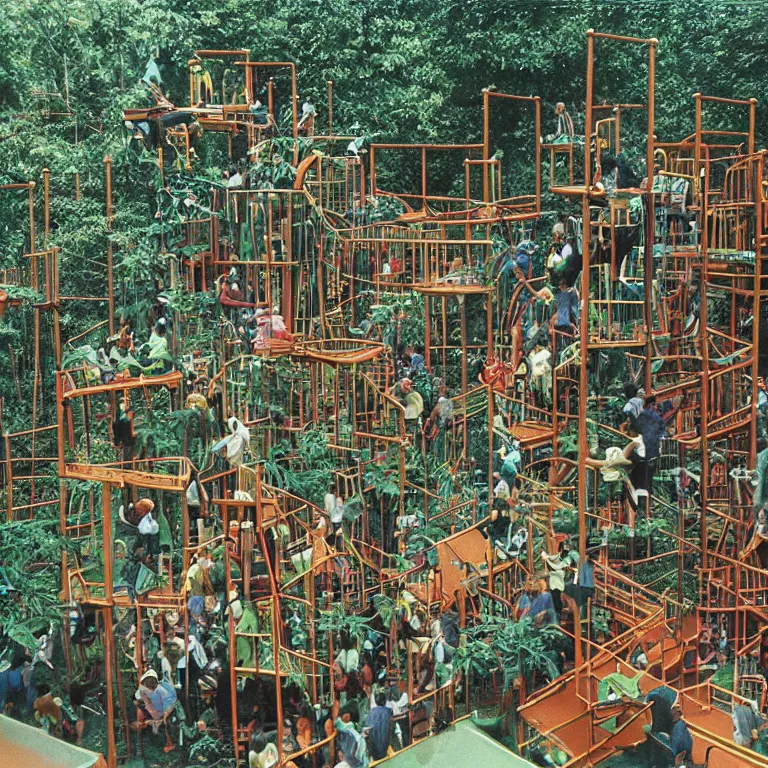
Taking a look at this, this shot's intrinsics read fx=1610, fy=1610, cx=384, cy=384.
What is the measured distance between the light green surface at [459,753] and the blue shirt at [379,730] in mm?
70

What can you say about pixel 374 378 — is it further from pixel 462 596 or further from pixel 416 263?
pixel 462 596

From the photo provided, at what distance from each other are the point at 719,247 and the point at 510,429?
1312 millimetres

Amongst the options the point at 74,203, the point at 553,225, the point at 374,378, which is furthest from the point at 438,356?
the point at 74,203

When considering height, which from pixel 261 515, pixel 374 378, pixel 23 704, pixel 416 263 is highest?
pixel 416 263

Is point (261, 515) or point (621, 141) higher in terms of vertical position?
point (621, 141)

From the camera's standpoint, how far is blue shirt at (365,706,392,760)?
291 inches

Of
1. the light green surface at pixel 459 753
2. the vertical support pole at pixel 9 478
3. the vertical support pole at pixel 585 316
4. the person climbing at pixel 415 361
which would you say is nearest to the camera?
the light green surface at pixel 459 753

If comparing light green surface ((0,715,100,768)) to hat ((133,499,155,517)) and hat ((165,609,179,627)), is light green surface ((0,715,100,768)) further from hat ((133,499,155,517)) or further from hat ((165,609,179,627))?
hat ((133,499,155,517))

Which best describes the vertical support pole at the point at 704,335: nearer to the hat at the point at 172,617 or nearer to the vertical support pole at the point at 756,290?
the vertical support pole at the point at 756,290

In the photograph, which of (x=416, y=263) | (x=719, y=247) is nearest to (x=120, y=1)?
(x=416, y=263)

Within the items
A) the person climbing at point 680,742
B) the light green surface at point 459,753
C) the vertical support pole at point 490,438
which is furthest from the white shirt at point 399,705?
the person climbing at point 680,742

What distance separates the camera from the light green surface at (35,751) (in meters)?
7.21

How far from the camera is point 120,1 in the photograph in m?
7.61

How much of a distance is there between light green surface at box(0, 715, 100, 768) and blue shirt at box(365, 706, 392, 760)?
1.25 metres
